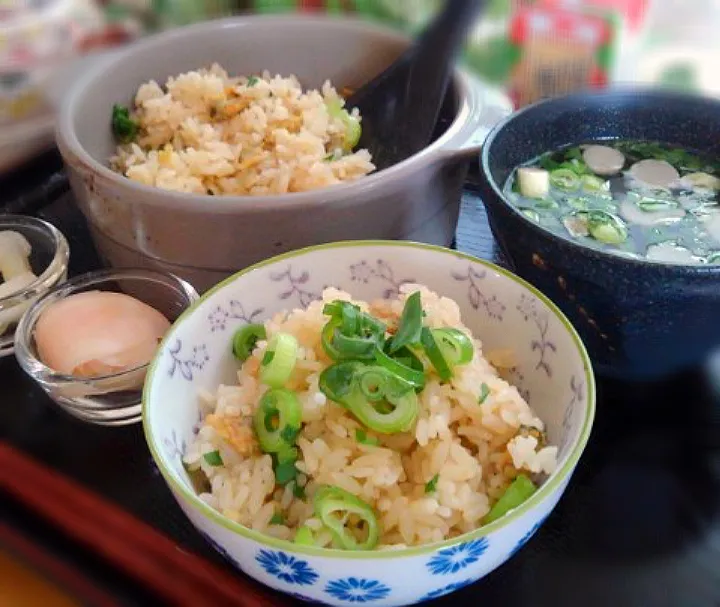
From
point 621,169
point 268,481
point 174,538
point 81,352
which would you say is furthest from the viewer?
point 621,169

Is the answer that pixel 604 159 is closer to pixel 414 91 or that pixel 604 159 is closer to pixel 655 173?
pixel 655 173

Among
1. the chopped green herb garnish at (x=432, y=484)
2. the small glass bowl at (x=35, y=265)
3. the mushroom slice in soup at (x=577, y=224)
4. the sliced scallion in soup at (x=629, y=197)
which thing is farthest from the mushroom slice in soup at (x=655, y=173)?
the small glass bowl at (x=35, y=265)

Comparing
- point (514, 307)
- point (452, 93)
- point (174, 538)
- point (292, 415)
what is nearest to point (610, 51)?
point (452, 93)

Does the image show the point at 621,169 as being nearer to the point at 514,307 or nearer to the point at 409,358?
the point at 514,307

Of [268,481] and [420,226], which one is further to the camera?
[420,226]

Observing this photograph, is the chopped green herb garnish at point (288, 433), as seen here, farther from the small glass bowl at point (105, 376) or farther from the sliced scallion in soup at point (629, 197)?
the sliced scallion in soup at point (629, 197)
